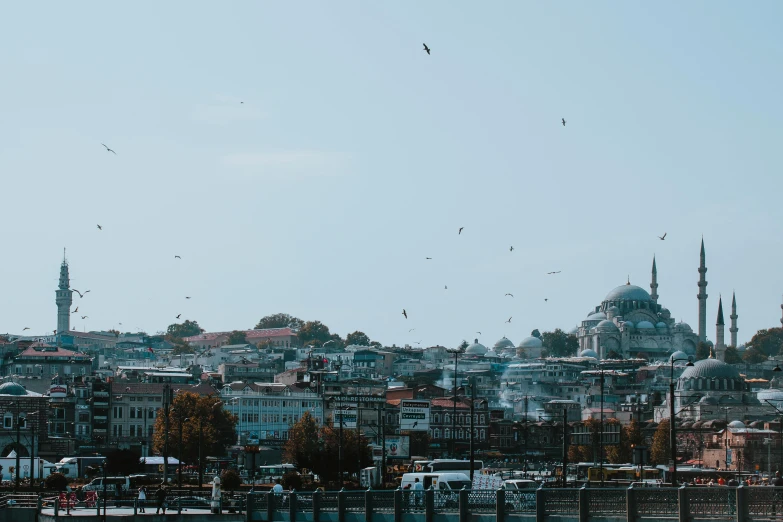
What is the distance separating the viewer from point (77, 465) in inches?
3150

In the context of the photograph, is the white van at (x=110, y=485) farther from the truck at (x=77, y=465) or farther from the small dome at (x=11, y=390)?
the small dome at (x=11, y=390)

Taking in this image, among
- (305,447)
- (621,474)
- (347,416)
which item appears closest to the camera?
(621,474)

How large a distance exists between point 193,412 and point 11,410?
11784mm

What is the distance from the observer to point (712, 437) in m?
134

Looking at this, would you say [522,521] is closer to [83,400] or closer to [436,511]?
[436,511]

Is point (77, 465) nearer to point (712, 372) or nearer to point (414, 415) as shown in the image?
point (414, 415)

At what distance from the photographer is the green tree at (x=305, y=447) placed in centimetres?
7450

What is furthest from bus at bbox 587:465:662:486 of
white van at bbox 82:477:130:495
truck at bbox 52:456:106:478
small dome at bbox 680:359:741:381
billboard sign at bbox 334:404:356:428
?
small dome at bbox 680:359:741:381

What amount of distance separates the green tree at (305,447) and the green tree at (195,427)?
5170mm

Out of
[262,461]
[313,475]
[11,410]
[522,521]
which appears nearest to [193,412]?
[262,461]

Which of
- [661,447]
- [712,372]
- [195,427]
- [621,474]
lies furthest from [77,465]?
[712,372]

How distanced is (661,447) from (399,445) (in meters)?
22.4

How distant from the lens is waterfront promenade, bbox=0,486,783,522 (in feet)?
89.9

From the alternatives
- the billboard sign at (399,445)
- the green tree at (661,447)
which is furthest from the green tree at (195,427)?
the green tree at (661,447)
